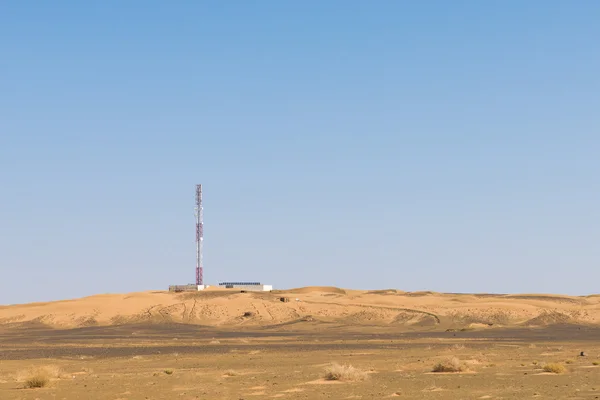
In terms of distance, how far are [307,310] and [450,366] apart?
245 ft

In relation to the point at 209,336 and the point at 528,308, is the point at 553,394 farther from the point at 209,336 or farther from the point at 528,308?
the point at 528,308

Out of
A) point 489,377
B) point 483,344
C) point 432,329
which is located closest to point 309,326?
point 432,329

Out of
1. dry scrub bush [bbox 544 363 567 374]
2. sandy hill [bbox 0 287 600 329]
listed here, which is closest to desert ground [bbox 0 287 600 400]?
dry scrub bush [bbox 544 363 567 374]

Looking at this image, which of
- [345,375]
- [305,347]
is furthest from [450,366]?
[305,347]

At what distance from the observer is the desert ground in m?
38.2

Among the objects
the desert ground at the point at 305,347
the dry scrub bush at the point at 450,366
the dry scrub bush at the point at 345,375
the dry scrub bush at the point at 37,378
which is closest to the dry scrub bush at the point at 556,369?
the desert ground at the point at 305,347

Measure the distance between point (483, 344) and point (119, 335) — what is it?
40.3 m

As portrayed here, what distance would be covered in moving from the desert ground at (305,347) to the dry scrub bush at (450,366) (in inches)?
2.4

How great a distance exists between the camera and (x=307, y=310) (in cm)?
11781

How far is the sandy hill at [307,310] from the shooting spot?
110 metres

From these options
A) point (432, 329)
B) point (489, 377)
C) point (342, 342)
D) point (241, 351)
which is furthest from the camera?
point (432, 329)

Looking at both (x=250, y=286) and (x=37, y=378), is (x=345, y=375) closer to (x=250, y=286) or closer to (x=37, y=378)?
(x=37, y=378)

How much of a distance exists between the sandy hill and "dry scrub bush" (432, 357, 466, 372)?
179 ft

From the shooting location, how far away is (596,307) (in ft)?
392
